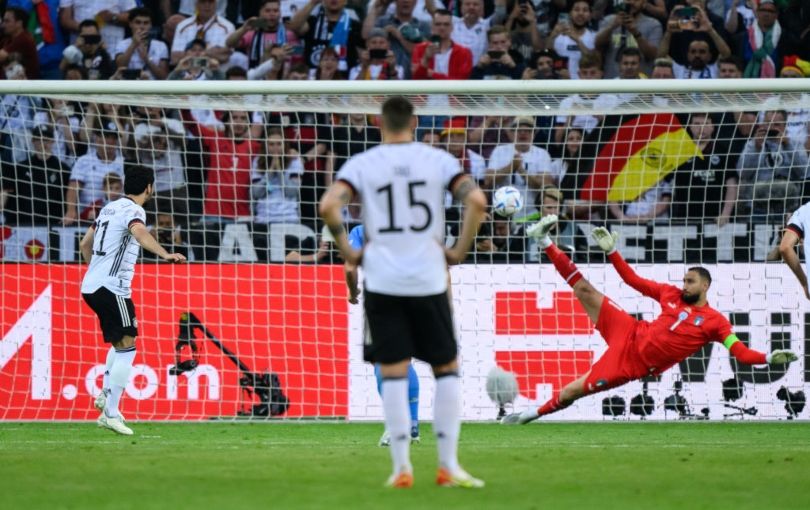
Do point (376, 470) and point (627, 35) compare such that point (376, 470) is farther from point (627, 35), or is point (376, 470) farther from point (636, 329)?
point (627, 35)

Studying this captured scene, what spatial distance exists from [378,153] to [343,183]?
25 cm

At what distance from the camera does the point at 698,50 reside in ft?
54.9

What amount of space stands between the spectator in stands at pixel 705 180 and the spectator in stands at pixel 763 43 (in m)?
2.50

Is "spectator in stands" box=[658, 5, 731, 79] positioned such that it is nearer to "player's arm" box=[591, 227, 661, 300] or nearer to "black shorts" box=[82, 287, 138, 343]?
"player's arm" box=[591, 227, 661, 300]

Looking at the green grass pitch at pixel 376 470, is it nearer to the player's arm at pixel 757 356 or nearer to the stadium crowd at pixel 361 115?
the player's arm at pixel 757 356

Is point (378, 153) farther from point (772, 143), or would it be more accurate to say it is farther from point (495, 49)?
point (495, 49)

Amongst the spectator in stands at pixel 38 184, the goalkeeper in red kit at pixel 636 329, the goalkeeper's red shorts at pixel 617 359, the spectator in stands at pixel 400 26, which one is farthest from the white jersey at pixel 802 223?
the spectator in stands at pixel 38 184

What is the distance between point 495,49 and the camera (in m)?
16.8

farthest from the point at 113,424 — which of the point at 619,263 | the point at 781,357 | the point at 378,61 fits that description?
the point at 378,61

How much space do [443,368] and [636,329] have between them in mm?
5003

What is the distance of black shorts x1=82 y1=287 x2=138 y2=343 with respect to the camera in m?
11.2

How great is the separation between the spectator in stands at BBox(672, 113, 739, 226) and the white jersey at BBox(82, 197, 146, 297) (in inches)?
251

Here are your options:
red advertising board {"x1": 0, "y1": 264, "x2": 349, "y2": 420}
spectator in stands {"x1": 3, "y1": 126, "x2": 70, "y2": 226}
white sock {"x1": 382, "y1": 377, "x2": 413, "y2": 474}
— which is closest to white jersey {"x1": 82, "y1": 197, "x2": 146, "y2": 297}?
red advertising board {"x1": 0, "y1": 264, "x2": 349, "y2": 420}

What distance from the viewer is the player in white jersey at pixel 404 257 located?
6.71 metres
